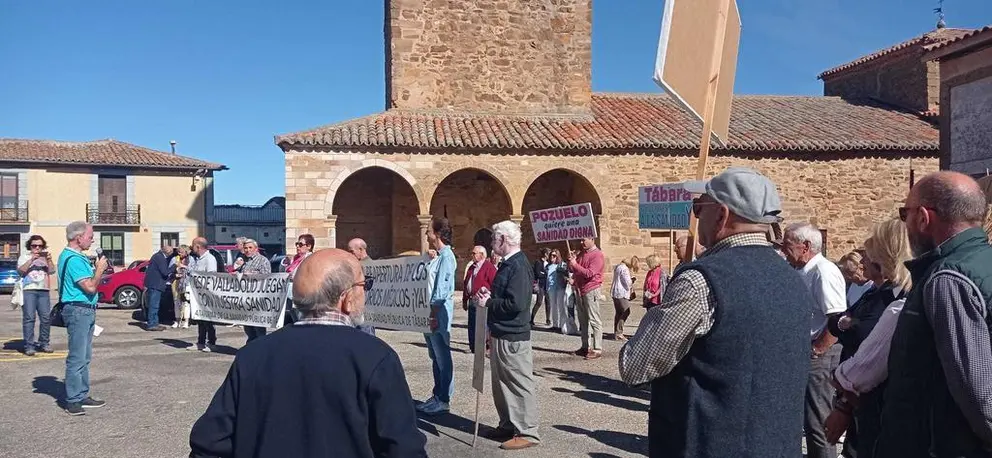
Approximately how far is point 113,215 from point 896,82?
3243 centimetres

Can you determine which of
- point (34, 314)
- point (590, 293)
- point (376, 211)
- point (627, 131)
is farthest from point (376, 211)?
point (590, 293)

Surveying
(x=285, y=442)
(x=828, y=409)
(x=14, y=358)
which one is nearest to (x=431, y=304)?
(x=828, y=409)

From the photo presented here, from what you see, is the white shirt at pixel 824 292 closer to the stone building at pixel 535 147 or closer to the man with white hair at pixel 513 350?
the man with white hair at pixel 513 350

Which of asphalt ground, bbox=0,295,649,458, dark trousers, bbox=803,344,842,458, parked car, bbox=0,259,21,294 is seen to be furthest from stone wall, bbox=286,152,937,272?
dark trousers, bbox=803,344,842,458

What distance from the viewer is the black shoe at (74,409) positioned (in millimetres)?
6473

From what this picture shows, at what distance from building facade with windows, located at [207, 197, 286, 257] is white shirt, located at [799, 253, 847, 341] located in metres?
38.0

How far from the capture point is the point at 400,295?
23.3ft

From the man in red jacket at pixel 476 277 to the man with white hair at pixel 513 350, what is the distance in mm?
1255

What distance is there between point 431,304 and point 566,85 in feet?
A: 50.4

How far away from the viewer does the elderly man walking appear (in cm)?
633

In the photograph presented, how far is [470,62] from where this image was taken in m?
20.7

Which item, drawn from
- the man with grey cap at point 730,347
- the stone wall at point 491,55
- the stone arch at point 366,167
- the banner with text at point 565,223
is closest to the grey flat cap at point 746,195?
the man with grey cap at point 730,347

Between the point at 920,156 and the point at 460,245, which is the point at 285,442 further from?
the point at 920,156

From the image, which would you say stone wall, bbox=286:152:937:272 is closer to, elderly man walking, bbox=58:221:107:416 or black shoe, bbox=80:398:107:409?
black shoe, bbox=80:398:107:409
